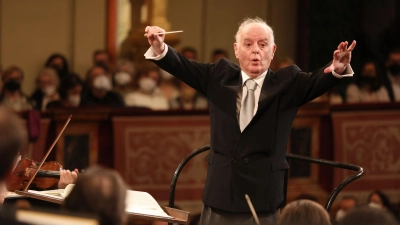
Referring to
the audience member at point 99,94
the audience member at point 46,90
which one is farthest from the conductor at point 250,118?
the audience member at point 46,90

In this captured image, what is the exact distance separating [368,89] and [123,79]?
8.81ft

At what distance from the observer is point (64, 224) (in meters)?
2.32

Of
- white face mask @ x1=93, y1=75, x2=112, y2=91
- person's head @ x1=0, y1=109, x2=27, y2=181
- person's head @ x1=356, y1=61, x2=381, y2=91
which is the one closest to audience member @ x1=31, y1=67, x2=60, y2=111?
white face mask @ x1=93, y1=75, x2=112, y2=91

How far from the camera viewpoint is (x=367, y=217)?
8.27ft

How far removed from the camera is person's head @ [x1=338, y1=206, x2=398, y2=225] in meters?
2.50

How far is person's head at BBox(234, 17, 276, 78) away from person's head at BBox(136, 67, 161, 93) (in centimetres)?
515

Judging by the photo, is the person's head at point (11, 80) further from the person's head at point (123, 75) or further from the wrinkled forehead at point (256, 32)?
the wrinkled forehead at point (256, 32)

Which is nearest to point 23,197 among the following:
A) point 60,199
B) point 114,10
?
point 60,199

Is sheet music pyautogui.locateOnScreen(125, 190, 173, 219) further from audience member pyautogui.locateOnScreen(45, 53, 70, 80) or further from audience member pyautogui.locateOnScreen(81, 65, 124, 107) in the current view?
audience member pyautogui.locateOnScreen(45, 53, 70, 80)

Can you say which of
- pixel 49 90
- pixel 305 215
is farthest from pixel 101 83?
pixel 305 215

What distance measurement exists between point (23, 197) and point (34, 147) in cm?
400

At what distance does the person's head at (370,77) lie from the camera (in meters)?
9.49

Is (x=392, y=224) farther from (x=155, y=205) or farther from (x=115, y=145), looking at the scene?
(x=115, y=145)

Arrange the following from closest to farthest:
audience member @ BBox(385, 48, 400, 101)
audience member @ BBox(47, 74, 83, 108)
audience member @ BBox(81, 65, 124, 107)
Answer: audience member @ BBox(81, 65, 124, 107), audience member @ BBox(47, 74, 83, 108), audience member @ BBox(385, 48, 400, 101)
